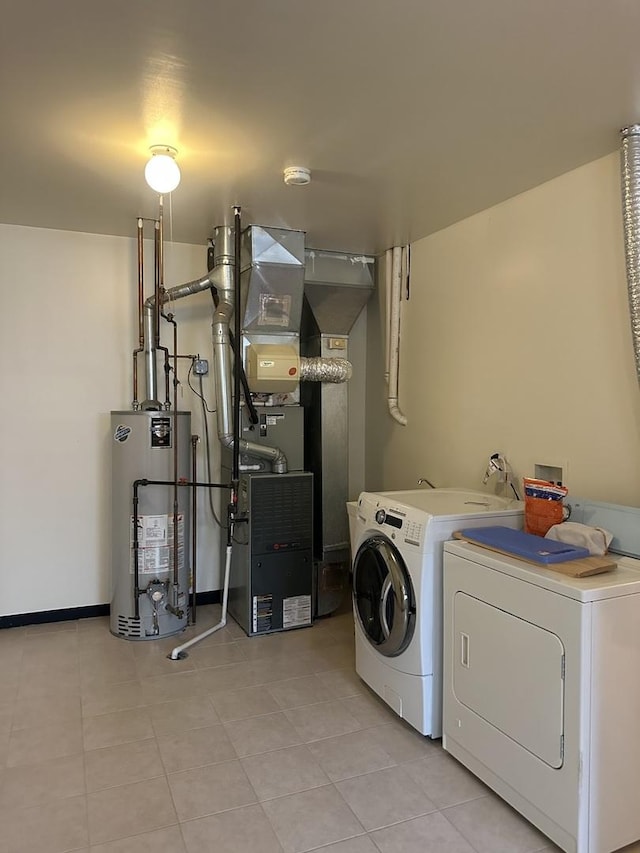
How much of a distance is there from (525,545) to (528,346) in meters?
1.16

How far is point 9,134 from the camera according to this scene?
2373 mm

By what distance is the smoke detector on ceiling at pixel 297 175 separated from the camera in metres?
2.65

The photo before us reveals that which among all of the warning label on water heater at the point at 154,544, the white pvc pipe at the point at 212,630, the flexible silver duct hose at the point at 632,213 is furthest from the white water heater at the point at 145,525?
the flexible silver duct hose at the point at 632,213

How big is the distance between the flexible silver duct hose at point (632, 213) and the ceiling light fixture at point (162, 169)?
173 cm

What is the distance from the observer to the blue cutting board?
2.03 metres

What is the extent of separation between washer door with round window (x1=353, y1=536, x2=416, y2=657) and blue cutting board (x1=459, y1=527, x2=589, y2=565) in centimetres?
34

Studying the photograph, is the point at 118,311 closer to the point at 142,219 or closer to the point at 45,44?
the point at 142,219

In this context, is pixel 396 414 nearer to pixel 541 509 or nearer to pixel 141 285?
pixel 541 509

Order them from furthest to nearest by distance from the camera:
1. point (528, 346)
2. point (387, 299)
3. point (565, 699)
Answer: point (387, 299), point (528, 346), point (565, 699)

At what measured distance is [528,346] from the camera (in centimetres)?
296

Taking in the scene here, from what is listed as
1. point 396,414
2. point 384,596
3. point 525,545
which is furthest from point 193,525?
point 525,545

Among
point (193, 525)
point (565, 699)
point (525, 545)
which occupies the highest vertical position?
point (525, 545)

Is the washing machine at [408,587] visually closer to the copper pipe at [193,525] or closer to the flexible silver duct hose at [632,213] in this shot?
the flexible silver duct hose at [632,213]

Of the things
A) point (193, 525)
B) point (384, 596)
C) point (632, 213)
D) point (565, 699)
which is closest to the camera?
point (565, 699)
